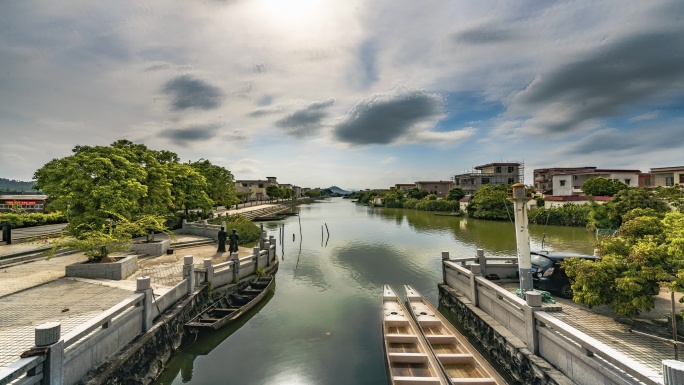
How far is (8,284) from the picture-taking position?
1338 cm

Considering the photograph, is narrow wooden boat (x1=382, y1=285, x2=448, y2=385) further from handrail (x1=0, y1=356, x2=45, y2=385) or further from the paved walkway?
handrail (x1=0, y1=356, x2=45, y2=385)

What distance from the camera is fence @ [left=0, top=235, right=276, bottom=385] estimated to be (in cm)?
599

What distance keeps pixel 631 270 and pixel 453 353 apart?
5.59 metres

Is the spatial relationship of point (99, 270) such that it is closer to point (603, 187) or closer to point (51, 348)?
point (51, 348)

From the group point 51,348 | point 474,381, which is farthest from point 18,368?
point 474,381

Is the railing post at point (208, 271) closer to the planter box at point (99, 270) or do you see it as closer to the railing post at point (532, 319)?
the planter box at point (99, 270)

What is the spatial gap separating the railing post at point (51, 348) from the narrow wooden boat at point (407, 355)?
7398 millimetres

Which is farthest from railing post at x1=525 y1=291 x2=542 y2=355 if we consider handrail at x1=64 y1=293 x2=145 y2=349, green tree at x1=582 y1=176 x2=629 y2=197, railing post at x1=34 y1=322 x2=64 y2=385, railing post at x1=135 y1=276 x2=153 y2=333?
green tree at x1=582 y1=176 x2=629 y2=197

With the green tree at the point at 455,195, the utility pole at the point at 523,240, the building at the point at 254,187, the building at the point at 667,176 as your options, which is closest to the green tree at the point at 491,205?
the green tree at the point at 455,195

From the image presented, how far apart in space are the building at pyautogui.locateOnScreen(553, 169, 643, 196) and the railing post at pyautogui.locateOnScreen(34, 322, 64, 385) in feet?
229

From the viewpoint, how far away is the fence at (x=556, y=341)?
5.90 metres

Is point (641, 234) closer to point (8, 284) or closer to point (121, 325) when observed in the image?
point (121, 325)

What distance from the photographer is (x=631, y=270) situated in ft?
28.2

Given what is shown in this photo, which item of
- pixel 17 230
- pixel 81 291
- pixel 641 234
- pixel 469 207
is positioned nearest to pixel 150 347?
pixel 81 291
